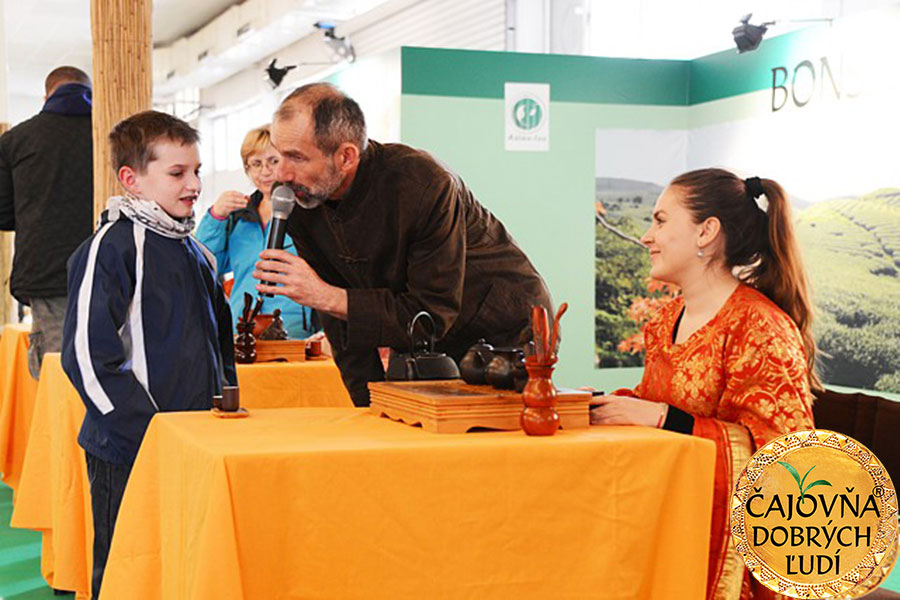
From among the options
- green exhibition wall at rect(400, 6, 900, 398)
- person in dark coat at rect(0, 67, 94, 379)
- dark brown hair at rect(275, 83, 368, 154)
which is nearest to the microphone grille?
dark brown hair at rect(275, 83, 368, 154)

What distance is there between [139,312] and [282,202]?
43 cm

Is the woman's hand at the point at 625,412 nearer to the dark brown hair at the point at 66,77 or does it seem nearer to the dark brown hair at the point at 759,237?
the dark brown hair at the point at 759,237

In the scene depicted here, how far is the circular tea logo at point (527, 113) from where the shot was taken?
23.1 feet

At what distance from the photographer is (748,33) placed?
6.30m

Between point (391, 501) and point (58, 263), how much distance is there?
3.26 m

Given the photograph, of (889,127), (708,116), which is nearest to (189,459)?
(889,127)

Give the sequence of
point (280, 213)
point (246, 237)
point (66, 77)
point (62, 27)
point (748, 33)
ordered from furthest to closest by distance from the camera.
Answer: point (62, 27) → point (748, 33) → point (66, 77) → point (246, 237) → point (280, 213)

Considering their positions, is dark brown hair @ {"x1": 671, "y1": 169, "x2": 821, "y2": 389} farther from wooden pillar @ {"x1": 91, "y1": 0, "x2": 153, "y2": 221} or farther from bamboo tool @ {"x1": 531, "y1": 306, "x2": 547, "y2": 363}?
wooden pillar @ {"x1": 91, "y1": 0, "x2": 153, "y2": 221}

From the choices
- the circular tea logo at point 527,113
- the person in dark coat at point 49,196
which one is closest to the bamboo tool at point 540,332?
the person in dark coat at point 49,196

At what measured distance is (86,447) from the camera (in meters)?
2.62

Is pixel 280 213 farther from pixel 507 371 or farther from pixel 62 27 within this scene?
pixel 62 27

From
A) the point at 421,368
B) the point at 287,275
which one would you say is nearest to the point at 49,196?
A: the point at 287,275

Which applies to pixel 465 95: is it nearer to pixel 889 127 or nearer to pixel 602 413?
pixel 889 127

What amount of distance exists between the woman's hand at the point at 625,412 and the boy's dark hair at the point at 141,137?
1.23 metres
